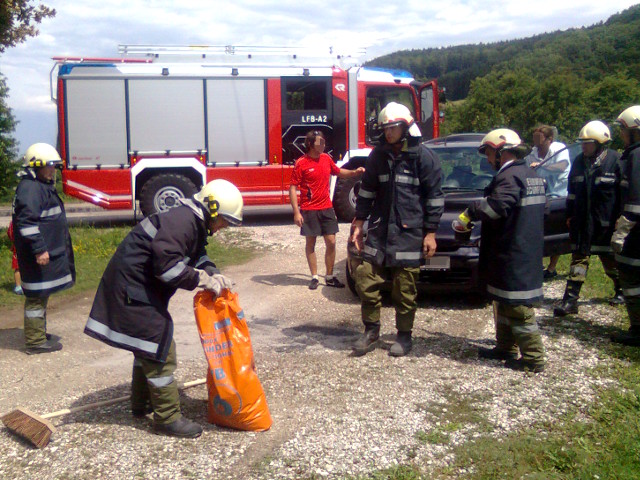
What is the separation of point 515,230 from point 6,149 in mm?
17428

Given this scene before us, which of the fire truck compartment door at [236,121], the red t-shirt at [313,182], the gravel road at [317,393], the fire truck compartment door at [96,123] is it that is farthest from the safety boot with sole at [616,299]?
the fire truck compartment door at [96,123]

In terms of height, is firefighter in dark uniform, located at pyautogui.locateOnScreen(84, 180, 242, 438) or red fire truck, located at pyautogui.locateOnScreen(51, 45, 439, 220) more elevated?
red fire truck, located at pyautogui.locateOnScreen(51, 45, 439, 220)

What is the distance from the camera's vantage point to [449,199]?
7.30m

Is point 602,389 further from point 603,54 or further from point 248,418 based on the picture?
point 603,54

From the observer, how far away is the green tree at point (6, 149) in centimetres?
1808

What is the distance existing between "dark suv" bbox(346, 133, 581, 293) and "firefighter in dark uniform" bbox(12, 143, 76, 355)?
8.44 feet

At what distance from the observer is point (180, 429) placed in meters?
3.96

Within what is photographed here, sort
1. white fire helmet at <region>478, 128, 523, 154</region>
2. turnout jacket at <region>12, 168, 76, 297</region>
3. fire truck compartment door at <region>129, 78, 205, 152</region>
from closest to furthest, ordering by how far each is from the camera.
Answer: white fire helmet at <region>478, 128, 523, 154</region> → turnout jacket at <region>12, 168, 76, 297</region> → fire truck compartment door at <region>129, 78, 205, 152</region>

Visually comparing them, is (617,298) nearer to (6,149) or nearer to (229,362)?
(229,362)

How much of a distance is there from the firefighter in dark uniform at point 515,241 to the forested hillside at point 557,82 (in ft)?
37.7

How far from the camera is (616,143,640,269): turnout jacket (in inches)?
212

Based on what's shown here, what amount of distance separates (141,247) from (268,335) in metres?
2.46

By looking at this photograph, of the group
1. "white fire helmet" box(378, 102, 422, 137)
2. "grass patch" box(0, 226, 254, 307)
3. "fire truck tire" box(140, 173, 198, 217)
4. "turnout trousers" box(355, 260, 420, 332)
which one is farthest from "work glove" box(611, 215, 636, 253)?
"fire truck tire" box(140, 173, 198, 217)

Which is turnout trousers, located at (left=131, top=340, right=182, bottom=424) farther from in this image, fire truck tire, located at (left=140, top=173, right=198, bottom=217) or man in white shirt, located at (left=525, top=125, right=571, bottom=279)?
fire truck tire, located at (left=140, top=173, right=198, bottom=217)
